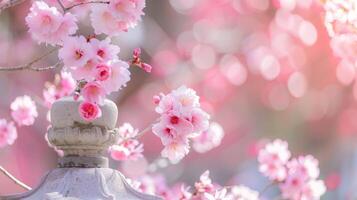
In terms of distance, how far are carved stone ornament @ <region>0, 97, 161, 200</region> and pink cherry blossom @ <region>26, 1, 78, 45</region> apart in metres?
0.28

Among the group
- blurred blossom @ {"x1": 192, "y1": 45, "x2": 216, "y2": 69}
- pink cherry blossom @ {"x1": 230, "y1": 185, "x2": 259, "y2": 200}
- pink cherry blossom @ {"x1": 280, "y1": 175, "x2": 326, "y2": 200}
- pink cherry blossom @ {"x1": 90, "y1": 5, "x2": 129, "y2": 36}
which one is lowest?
pink cherry blossom @ {"x1": 90, "y1": 5, "x2": 129, "y2": 36}

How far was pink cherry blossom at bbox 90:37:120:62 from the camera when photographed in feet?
10.6

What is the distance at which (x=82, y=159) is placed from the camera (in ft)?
10.8

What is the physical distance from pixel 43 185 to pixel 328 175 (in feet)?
28.7

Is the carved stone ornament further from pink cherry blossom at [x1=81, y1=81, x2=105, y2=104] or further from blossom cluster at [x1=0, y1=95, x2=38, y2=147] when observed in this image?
blossom cluster at [x1=0, y1=95, x2=38, y2=147]

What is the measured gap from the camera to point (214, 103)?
36.9 ft

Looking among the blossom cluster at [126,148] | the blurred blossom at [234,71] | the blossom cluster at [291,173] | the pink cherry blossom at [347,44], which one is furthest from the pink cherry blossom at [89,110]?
the blurred blossom at [234,71]

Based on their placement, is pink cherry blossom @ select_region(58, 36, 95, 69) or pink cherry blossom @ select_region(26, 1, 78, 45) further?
pink cherry blossom @ select_region(26, 1, 78, 45)

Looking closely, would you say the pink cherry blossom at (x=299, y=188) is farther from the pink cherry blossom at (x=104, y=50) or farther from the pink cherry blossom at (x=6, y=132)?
the pink cherry blossom at (x=104, y=50)

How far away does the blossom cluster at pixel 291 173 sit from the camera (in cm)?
569

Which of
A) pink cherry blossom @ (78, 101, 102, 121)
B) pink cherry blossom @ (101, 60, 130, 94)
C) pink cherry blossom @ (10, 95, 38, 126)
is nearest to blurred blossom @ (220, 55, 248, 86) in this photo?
pink cherry blossom @ (10, 95, 38, 126)

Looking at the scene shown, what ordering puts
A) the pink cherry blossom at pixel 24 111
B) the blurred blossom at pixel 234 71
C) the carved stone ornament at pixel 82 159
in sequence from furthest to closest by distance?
the blurred blossom at pixel 234 71 < the pink cherry blossom at pixel 24 111 < the carved stone ornament at pixel 82 159

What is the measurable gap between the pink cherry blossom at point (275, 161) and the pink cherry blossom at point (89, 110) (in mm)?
2852

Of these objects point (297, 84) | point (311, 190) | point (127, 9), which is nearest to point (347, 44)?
point (311, 190)
